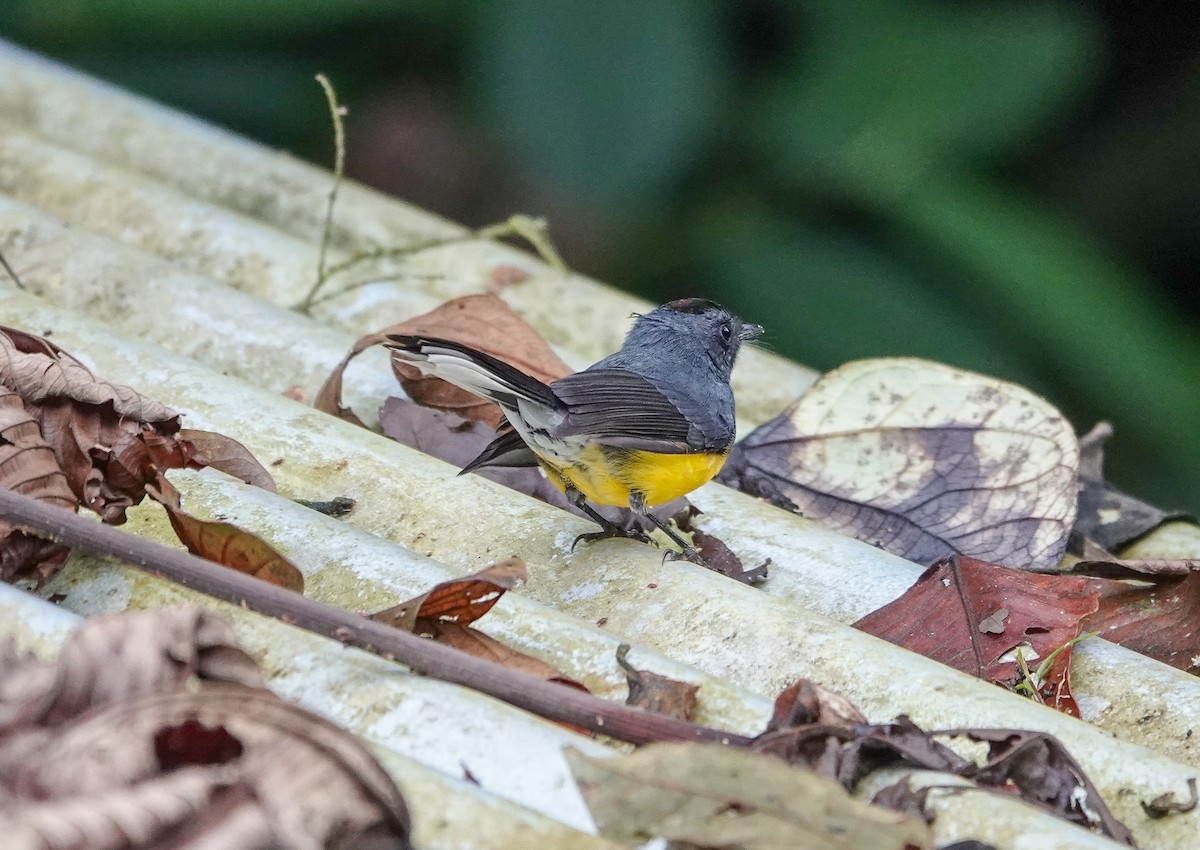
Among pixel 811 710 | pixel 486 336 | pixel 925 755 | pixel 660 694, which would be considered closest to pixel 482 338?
pixel 486 336

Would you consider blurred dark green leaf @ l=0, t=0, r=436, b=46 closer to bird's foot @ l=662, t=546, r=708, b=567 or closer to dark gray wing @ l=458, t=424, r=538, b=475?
dark gray wing @ l=458, t=424, r=538, b=475

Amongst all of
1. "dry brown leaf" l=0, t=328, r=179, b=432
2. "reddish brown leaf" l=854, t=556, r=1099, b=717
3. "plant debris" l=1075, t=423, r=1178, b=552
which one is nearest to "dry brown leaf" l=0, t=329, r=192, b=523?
"dry brown leaf" l=0, t=328, r=179, b=432

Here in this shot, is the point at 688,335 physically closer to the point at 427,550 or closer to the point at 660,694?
the point at 427,550

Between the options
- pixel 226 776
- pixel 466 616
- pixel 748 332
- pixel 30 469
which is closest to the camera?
pixel 226 776

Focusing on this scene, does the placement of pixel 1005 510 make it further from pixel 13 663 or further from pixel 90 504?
pixel 13 663

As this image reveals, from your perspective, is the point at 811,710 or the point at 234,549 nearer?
the point at 811,710

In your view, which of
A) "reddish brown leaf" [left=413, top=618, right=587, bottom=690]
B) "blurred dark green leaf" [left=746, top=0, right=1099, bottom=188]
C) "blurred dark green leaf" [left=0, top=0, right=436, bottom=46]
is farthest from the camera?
"blurred dark green leaf" [left=746, top=0, right=1099, bottom=188]
